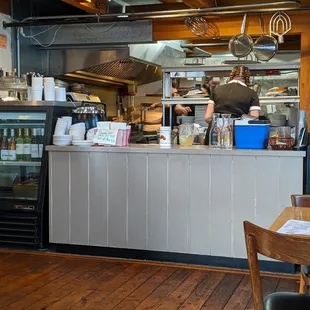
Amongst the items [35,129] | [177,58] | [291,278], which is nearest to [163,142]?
[35,129]

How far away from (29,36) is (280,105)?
346cm

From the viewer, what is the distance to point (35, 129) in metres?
5.02

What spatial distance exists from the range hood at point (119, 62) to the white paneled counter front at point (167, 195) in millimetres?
2368

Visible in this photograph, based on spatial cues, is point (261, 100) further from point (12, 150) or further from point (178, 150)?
point (12, 150)

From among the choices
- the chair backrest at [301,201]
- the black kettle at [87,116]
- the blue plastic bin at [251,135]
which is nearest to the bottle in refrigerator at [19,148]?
the black kettle at [87,116]

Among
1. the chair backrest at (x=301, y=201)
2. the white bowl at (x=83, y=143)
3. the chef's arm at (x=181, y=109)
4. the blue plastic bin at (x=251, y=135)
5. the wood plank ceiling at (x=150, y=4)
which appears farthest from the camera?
the chef's arm at (x=181, y=109)

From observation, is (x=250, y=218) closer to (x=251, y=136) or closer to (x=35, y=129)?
(x=251, y=136)

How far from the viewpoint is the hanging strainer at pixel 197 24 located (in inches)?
238

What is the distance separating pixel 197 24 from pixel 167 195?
2.58m

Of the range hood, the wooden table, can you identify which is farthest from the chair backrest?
the range hood

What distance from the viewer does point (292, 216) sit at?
7.98ft

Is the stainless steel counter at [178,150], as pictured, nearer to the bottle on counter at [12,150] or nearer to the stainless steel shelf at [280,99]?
the bottle on counter at [12,150]

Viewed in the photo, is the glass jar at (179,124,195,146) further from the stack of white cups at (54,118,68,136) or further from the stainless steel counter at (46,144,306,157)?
the stack of white cups at (54,118,68,136)

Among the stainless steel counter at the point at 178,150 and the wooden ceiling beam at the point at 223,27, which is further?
→ the wooden ceiling beam at the point at 223,27
